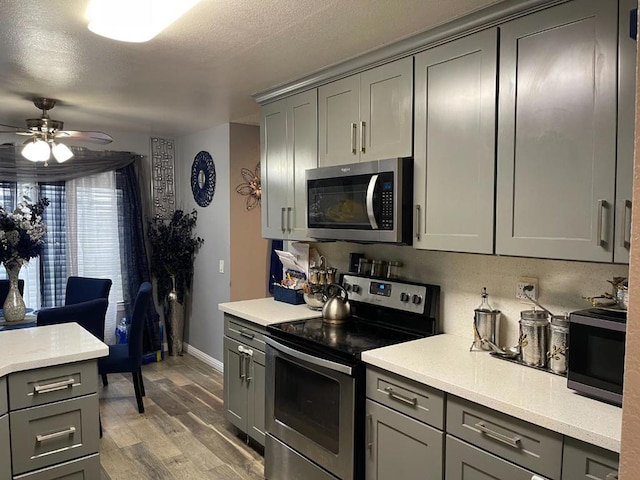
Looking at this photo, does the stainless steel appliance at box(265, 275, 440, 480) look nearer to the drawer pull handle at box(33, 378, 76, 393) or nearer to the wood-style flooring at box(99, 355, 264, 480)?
the wood-style flooring at box(99, 355, 264, 480)

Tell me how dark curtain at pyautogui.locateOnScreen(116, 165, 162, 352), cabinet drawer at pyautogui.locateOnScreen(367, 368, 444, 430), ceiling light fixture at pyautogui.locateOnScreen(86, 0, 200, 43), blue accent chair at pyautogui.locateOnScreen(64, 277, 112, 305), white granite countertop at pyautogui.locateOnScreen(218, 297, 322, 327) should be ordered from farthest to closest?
dark curtain at pyautogui.locateOnScreen(116, 165, 162, 352) → blue accent chair at pyautogui.locateOnScreen(64, 277, 112, 305) → white granite countertop at pyautogui.locateOnScreen(218, 297, 322, 327) → cabinet drawer at pyautogui.locateOnScreen(367, 368, 444, 430) → ceiling light fixture at pyautogui.locateOnScreen(86, 0, 200, 43)

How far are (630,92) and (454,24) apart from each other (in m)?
0.81

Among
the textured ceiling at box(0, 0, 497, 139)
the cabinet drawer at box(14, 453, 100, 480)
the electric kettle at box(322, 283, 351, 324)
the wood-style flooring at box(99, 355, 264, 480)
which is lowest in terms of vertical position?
the wood-style flooring at box(99, 355, 264, 480)

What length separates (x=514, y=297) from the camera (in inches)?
85.8

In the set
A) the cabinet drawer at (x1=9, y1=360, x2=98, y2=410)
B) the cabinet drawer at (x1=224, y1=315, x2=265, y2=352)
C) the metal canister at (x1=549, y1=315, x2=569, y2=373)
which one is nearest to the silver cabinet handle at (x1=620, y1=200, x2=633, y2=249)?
the metal canister at (x1=549, y1=315, x2=569, y2=373)

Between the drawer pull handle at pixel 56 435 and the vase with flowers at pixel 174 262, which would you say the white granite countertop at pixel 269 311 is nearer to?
the drawer pull handle at pixel 56 435

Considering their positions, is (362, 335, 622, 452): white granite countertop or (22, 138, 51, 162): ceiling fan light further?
(22, 138, 51, 162): ceiling fan light

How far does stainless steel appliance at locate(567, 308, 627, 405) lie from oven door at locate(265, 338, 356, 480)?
904 mm

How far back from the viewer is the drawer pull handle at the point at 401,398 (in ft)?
6.26

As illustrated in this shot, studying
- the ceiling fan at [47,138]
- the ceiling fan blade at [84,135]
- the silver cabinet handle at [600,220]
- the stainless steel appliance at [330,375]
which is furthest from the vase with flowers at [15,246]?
the silver cabinet handle at [600,220]

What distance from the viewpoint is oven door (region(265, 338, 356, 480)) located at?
2172 millimetres

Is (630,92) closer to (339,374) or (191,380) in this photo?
(339,374)

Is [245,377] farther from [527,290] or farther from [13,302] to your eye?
[13,302]

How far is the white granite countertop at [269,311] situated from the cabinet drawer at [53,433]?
0.99 metres
